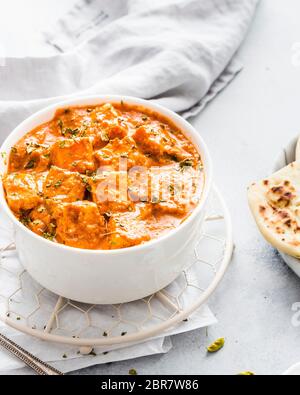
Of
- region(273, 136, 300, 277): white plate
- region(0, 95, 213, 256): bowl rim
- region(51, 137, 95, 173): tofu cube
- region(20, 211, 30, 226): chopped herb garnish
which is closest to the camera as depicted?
region(0, 95, 213, 256): bowl rim

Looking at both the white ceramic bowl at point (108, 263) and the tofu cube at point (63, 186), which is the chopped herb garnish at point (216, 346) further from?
the tofu cube at point (63, 186)

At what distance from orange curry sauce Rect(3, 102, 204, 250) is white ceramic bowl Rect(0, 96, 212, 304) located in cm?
6

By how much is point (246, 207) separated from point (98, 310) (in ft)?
3.54

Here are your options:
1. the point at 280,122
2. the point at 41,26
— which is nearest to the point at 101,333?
the point at 280,122

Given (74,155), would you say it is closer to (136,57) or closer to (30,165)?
(30,165)

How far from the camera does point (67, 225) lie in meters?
2.64

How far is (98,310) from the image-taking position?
296 centimetres

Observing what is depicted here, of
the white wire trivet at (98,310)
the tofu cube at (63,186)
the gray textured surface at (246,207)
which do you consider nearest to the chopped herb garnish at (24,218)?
the tofu cube at (63,186)

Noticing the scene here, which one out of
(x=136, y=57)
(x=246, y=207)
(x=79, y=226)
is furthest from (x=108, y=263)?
(x=136, y=57)

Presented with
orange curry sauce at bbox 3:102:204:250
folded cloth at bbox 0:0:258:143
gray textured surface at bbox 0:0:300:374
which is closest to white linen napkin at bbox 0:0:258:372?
folded cloth at bbox 0:0:258:143

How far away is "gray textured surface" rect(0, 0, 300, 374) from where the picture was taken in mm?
2914

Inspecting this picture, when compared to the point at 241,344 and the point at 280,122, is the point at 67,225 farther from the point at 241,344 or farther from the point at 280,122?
the point at 280,122

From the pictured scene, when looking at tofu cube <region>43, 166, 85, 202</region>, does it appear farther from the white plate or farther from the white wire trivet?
the white plate

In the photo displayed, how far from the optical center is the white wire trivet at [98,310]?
2.79m
